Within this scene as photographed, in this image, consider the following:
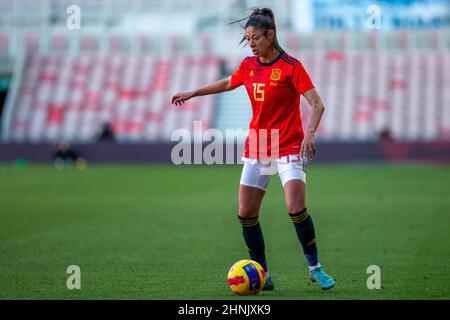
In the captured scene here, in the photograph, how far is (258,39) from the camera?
890 centimetres

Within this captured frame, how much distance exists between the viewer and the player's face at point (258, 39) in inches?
350

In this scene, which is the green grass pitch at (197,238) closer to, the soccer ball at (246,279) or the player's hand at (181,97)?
the soccer ball at (246,279)

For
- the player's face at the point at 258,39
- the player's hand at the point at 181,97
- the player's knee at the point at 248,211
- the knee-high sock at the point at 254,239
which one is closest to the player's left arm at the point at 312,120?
the player's face at the point at 258,39

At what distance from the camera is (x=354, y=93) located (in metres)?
41.8

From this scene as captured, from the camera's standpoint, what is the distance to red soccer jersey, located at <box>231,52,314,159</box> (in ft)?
29.4

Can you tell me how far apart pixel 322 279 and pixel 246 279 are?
0.69 meters

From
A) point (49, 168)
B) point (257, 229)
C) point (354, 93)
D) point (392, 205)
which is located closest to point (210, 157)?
point (49, 168)

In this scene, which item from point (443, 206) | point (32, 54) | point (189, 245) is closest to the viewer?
point (189, 245)

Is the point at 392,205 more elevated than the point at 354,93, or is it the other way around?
the point at 354,93

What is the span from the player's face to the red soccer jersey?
0.58 ft

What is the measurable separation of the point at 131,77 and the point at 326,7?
891 centimetres

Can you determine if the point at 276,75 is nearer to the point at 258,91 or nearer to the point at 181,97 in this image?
the point at 258,91

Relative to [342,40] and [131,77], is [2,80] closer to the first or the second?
[131,77]

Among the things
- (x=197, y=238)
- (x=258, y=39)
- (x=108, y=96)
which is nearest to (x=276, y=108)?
(x=258, y=39)
